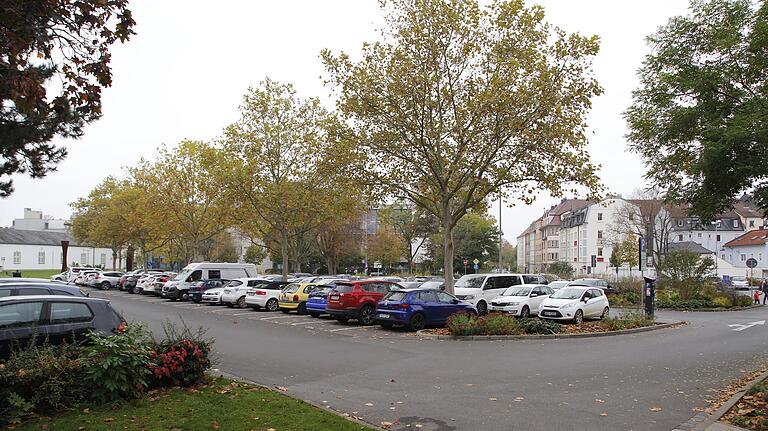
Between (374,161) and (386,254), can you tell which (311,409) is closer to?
(374,161)

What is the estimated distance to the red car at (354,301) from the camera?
2088 centimetres

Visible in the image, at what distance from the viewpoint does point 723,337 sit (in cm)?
1905

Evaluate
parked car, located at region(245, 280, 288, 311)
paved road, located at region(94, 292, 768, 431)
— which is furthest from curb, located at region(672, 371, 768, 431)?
parked car, located at region(245, 280, 288, 311)

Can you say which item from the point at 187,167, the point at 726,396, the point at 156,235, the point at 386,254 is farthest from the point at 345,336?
the point at 386,254

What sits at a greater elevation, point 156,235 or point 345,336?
point 156,235

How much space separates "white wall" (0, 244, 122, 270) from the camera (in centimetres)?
8844

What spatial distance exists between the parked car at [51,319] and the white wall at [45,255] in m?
90.1

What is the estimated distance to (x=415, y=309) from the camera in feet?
62.5

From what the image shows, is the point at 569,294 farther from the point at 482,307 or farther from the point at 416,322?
the point at 416,322

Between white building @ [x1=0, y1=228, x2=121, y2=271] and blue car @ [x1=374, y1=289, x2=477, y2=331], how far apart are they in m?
77.5

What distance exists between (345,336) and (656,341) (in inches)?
367

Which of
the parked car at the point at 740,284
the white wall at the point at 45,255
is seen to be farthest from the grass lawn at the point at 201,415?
the white wall at the point at 45,255

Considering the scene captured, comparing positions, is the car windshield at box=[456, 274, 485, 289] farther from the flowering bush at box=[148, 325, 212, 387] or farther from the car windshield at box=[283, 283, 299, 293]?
the flowering bush at box=[148, 325, 212, 387]

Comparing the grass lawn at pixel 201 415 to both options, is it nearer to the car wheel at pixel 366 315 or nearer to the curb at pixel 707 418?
the curb at pixel 707 418
